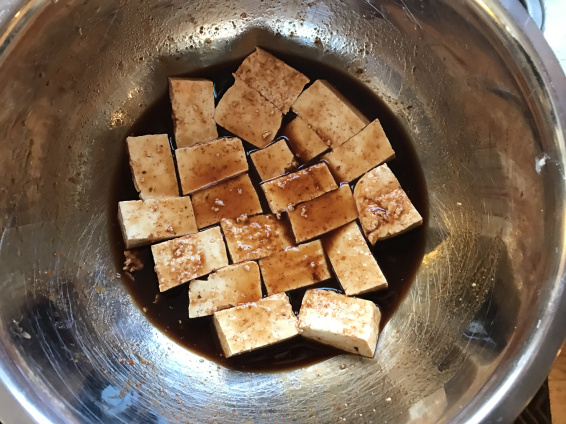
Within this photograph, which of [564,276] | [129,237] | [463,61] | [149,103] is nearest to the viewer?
[564,276]

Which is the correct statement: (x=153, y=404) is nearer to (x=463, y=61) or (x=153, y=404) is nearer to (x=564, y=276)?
(x=564, y=276)

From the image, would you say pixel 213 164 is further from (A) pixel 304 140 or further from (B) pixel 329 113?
(B) pixel 329 113

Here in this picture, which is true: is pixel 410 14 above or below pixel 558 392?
above

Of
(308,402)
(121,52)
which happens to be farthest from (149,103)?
(308,402)

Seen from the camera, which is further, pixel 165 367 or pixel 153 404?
pixel 165 367

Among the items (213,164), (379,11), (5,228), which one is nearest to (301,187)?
(213,164)

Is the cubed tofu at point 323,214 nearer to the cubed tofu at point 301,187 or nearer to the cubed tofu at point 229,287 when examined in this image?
the cubed tofu at point 301,187
